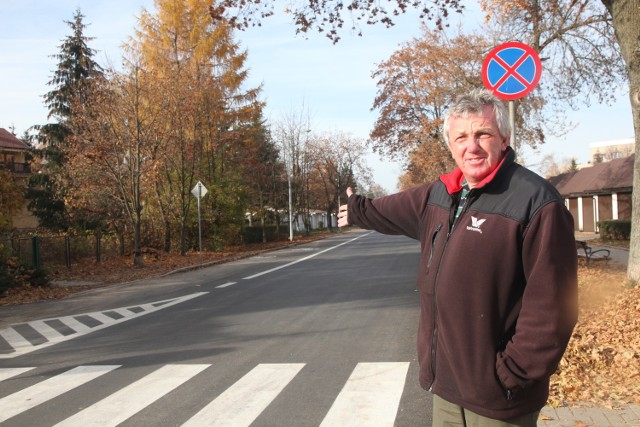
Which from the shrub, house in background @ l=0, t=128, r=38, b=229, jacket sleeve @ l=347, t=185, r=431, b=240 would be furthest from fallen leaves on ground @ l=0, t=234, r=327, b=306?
house in background @ l=0, t=128, r=38, b=229

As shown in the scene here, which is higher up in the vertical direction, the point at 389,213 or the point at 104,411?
the point at 389,213

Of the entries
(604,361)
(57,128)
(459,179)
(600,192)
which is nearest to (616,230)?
(600,192)

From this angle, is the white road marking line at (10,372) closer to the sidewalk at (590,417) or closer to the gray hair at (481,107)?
the sidewalk at (590,417)

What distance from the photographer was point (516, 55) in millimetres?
7230

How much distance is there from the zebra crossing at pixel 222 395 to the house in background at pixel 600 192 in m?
24.2

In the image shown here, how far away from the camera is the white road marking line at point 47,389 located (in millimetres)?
5367

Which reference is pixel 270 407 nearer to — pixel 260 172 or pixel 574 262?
pixel 574 262

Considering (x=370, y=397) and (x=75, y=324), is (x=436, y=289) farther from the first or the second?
(x=75, y=324)

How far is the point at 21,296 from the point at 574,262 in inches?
545

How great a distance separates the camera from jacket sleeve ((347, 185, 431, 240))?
2.90 m

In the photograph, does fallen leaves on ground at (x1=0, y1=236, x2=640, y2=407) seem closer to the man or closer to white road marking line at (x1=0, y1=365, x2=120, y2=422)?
the man

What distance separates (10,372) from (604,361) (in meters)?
6.41

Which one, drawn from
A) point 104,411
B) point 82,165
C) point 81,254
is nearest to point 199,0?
point 82,165

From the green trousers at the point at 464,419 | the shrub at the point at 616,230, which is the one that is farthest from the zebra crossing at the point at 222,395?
the shrub at the point at 616,230
